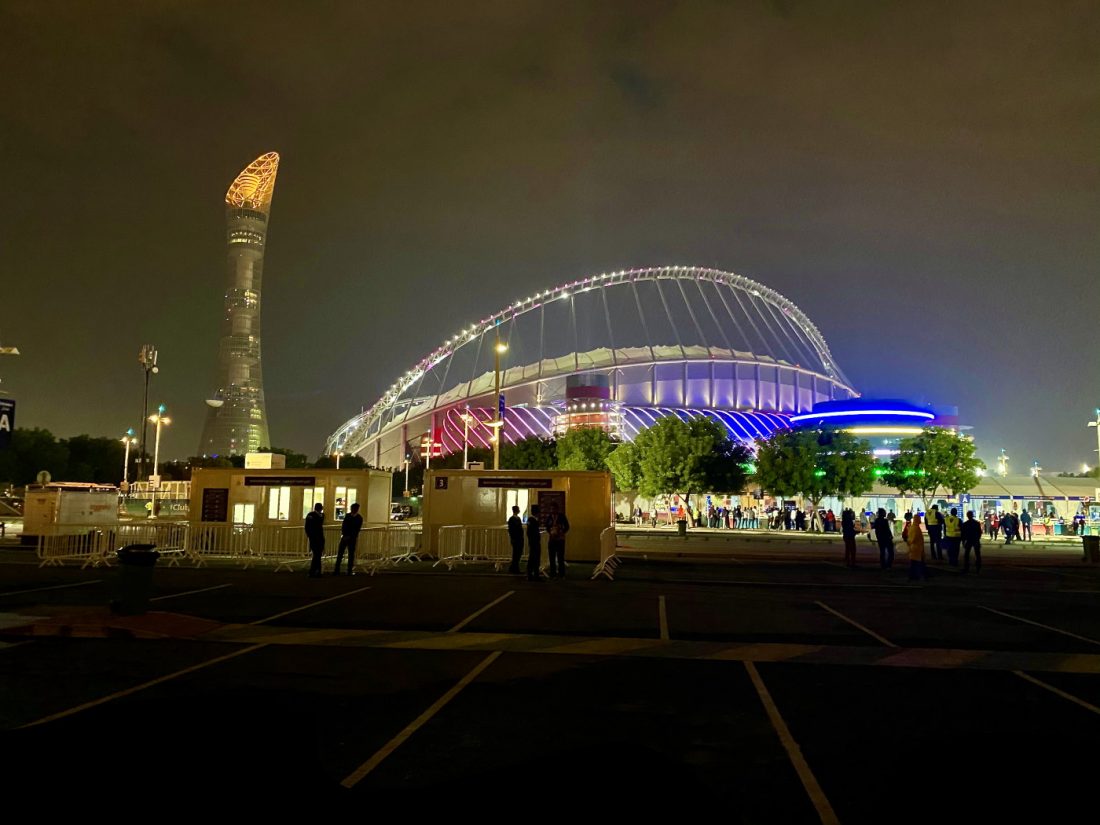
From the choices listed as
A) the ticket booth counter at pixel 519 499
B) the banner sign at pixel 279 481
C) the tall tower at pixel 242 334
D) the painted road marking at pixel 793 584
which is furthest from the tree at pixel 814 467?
the tall tower at pixel 242 334

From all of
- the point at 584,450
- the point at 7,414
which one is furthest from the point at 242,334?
the point at 7,414

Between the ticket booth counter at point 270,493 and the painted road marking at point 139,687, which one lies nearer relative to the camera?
the painted road marking at point 139,687

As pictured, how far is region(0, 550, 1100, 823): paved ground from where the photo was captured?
5.25 metres

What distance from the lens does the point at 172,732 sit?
19.6ft

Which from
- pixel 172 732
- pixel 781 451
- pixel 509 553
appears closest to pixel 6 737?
pixel 172 732

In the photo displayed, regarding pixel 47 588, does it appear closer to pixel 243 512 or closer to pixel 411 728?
pixel 243 512

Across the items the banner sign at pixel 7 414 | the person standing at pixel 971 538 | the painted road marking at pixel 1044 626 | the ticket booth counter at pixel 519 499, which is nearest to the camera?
the banner sign at pixel 7 414

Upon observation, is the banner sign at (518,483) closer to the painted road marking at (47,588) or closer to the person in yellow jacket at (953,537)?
the painted road marking at (47,588)

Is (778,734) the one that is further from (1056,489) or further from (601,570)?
(1056,489)

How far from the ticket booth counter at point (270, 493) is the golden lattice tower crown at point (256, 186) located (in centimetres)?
15502

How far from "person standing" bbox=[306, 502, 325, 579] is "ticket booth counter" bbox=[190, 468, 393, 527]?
18.0 ft

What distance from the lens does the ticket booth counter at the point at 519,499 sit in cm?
2375

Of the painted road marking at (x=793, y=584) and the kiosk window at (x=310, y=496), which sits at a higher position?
the kiosk window at (x=310, y=496)

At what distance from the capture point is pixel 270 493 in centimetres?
2459
